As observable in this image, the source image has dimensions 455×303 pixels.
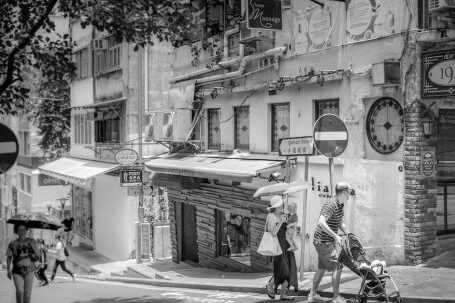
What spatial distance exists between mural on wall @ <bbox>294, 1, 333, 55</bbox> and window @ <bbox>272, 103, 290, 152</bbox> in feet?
4.98

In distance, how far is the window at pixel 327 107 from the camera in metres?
14.0

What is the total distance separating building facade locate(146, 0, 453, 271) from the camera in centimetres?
1181

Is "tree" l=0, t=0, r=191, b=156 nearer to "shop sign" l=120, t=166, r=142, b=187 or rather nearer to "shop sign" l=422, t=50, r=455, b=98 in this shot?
"shop sign" l=422, t=50, r=455, b=98

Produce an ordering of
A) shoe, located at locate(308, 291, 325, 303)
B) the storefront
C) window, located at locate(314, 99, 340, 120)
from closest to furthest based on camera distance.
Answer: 1. shoe, located at locate(308, 291, 325, 303)
2. window, located at locate(314, 99, 340, 120)
3. the storefront

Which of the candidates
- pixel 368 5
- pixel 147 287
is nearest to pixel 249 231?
pixel 147 287

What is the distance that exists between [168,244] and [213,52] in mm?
7213

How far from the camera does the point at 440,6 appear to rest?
36.3ft

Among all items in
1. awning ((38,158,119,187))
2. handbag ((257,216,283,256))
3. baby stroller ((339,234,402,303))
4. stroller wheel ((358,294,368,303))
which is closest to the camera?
baby stroller ((339,234,402,303))

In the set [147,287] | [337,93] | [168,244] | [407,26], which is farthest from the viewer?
[168,244]

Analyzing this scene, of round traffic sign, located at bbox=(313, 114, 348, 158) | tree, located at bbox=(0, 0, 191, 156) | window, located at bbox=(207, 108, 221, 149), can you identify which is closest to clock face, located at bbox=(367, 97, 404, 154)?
round traffic sign, located at bbox=(313, 114, 348, 158)

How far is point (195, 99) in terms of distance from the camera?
20016 millimetres

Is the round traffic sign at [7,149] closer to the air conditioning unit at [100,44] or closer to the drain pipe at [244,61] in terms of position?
the drain pipe at [244,61]

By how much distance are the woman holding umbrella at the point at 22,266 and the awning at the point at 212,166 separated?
17.9ft

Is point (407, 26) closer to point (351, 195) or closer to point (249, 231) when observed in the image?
→ point (351, 195)
